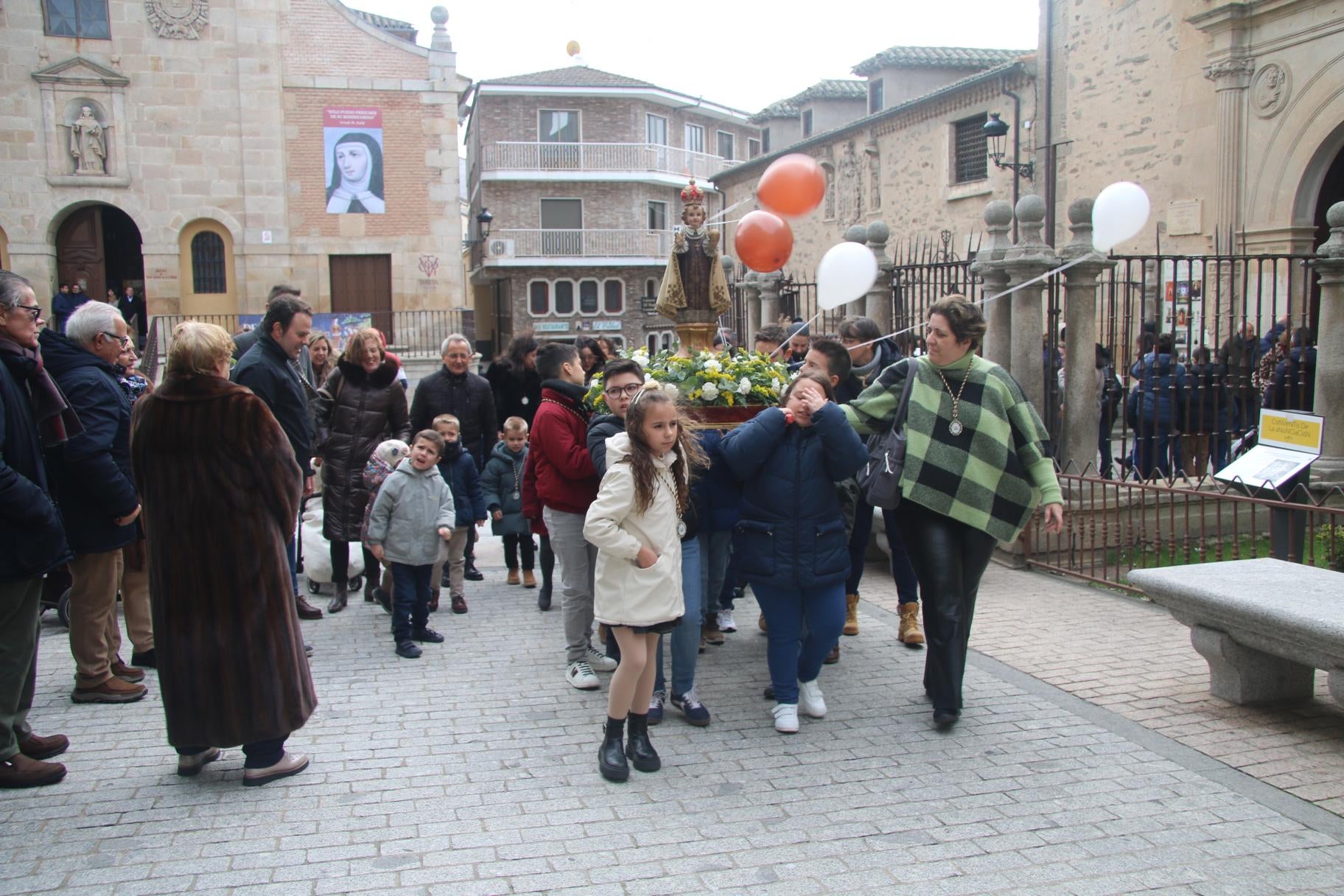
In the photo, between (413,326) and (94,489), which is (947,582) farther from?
(413,326)

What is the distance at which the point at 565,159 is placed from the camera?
41.6 metres

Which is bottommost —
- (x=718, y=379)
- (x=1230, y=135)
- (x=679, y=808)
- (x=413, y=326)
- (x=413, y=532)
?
(x=679, y=808)

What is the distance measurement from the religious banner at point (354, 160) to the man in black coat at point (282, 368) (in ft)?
64.9

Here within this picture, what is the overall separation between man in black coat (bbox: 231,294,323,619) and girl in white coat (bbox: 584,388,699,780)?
2269 millimetres

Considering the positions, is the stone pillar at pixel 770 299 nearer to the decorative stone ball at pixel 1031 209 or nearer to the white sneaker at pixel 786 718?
the decorative stone ball at pixel 1031 209

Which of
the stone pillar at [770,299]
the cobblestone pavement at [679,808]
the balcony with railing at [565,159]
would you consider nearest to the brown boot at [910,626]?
the cobblestone pavement at [679,808]

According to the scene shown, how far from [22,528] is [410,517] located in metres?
2.37

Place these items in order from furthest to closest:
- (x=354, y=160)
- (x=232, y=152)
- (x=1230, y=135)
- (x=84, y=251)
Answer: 1. (x=354, y=160)
2. (x=84, y=251)
3. (x=232, y=152)
4. (x=1230, y=135)

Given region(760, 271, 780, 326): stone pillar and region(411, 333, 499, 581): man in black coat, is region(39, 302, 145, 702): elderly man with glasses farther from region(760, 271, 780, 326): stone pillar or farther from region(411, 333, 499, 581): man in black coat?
region(760, 271, 780, 326): stone pillar

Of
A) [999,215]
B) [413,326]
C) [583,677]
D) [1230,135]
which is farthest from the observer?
[413,326]

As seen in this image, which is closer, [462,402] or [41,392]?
[41,392]

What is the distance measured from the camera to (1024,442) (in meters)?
4.98

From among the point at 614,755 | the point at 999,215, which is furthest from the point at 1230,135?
the point at 614,755

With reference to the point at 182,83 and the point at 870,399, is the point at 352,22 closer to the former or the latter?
the point at 182,83
